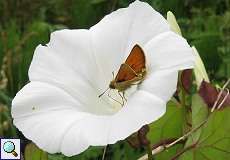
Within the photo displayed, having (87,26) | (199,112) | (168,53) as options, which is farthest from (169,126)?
(87,26)

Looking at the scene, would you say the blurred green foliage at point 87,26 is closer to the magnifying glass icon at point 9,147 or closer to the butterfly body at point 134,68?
the magnifying glass icon at point 9,147

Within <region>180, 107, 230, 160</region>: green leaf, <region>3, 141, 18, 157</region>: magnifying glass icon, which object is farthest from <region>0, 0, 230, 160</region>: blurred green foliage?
<region>180, 107, 230, 160</region>: green leaf

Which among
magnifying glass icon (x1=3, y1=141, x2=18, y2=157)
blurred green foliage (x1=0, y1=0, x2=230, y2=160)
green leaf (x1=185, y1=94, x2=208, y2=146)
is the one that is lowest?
blurred green foliage (x1=0, y1=0, x2=230, y2=160)

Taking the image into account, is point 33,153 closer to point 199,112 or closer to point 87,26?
point 199,112

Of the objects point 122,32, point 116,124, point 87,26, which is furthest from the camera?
point 87,26

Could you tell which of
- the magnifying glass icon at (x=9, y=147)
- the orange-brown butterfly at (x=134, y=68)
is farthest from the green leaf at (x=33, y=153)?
the orange-brown butterfly at (x=134, y=68)

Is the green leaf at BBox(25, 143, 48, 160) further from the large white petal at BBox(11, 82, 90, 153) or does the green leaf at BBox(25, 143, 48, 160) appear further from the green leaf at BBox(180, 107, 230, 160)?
the green leaf at BBox(180, 107, 230, 160)

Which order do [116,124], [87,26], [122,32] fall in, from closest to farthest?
[116,124] < [122,32] < [87,26]
